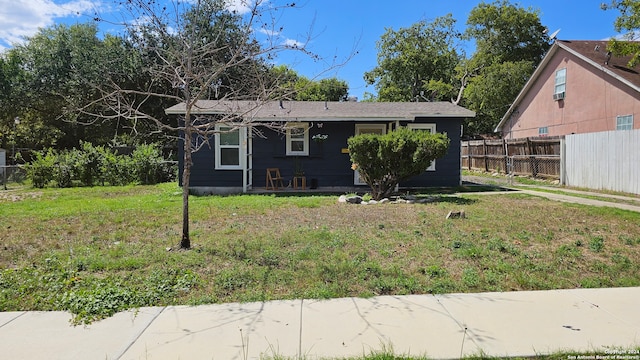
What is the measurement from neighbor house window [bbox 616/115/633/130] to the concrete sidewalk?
16.7 m

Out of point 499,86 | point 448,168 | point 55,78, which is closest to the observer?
point 448,168

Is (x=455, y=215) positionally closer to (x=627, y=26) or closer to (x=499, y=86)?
(x=627, y=26)

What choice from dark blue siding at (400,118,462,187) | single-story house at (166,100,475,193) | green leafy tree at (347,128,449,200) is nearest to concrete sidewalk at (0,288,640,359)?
green leafy tree at (347,128,449,200)

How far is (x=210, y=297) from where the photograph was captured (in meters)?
4.08

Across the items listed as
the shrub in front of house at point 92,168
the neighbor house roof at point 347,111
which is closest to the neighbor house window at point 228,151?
the neighbor house roof at point 347,111

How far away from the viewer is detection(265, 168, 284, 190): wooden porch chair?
1347 cm

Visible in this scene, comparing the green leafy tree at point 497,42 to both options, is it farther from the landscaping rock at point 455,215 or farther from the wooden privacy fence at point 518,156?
the landscaping rock at point 455,215

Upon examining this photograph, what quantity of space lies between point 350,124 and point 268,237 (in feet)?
26.5

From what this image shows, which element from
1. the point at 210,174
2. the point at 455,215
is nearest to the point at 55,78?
the point at 210,174

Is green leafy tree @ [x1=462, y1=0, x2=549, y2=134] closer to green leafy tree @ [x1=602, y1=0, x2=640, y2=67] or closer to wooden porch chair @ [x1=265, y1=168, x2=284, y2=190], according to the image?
green leafy tree @ [x1=602, y1=0, x2=640, y2=67]

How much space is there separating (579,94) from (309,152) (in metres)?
14.6

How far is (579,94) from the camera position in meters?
19.8

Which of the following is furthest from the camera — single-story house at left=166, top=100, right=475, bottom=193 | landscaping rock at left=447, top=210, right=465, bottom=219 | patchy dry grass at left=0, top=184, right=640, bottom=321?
single-story house at left=166, top=100, right=475, bottom=193

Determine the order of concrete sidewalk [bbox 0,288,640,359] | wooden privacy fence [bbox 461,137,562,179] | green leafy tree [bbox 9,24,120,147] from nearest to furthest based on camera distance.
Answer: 1. concrete sidewalk [bbox 0,288,640,359]
2. wooden privacy fence [bbox 461,137,562,179]
3. green leafy tree [bbox 9,24,120,147]
